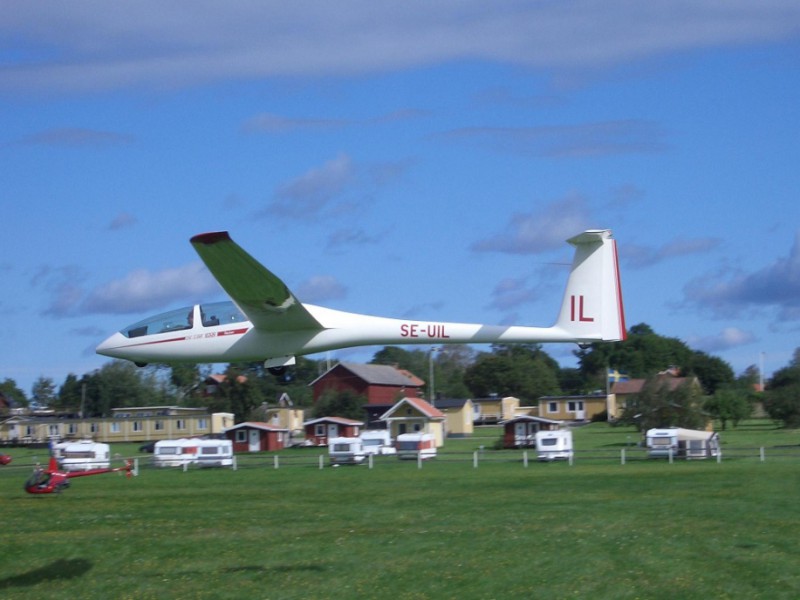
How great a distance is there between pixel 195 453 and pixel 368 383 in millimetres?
32468

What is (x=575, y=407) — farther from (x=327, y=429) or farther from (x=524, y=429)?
(x=524, y=429)

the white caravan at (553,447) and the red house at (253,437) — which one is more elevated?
the red house at (253,437)

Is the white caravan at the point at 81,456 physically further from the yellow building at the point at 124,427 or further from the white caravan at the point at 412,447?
A: the yellow building at the point at 124,427

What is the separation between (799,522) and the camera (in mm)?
35531

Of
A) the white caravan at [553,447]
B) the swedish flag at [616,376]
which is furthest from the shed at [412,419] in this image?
the swedish flag at [616,376]

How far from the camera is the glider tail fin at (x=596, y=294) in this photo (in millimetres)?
21531

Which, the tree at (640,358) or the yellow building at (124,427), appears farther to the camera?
the tree at (640,358)

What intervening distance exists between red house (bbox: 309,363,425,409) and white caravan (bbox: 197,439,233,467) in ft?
100

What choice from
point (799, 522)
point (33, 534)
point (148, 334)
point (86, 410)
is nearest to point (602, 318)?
point (148, 334)

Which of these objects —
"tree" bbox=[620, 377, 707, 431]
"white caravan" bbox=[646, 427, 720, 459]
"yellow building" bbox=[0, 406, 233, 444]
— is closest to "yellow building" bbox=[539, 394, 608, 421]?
"tree" bbox=[620, 377, 707, 431]

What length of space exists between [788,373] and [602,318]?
7404 cm

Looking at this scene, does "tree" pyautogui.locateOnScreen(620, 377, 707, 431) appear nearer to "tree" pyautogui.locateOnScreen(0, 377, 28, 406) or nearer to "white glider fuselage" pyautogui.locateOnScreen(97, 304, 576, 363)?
"white glider fuselage" pyautogui.locateOnScreen(97, 304, 576, 363)

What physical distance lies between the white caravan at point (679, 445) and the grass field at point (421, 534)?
3.13m

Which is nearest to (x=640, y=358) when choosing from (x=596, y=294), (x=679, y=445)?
(x=679, y=445)
